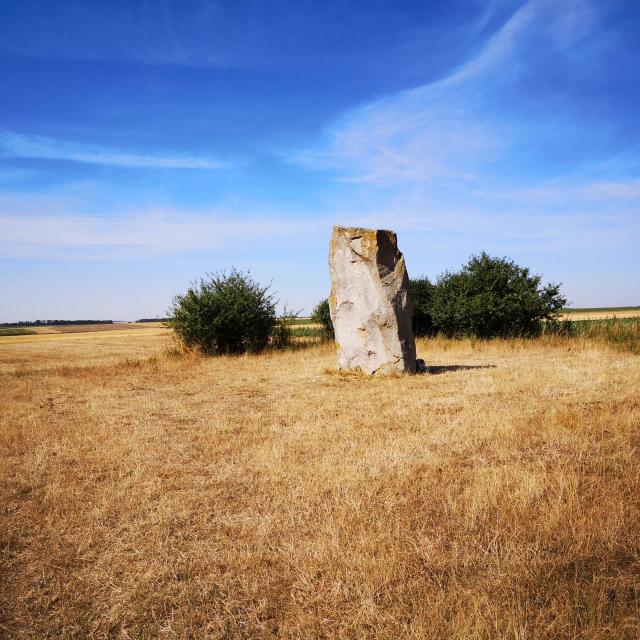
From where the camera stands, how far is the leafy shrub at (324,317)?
24.0 meters

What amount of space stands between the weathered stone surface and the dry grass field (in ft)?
11.1

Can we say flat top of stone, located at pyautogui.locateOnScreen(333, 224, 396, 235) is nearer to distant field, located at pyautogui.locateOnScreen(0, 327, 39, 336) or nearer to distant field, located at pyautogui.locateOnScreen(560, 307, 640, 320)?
distant field, located at pyautogui.locateOnScreen(560, 307, 640, 320)

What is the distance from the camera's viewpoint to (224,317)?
19094 mm

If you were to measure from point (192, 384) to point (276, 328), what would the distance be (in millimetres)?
9036

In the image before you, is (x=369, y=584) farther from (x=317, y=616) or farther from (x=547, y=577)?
(x=547, y=577)

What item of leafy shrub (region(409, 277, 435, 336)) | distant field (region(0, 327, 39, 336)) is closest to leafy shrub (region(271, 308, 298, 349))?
leafy shrub (region(409, 277, 435, 336))

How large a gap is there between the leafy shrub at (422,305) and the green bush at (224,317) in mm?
7275

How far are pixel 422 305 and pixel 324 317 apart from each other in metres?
4.80

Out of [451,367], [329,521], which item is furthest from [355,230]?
[329,521]

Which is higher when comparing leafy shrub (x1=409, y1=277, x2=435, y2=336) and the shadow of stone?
leafy shrub (x1=409, y1=277, x2=435, y2=336)

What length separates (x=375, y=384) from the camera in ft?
36.1

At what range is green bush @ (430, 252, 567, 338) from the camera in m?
20.1

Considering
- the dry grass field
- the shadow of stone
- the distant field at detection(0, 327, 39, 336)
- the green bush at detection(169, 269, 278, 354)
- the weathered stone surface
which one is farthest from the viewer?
the distant field at detection(0, 327, 39, 336)

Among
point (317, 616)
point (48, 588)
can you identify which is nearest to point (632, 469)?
point (317, 616)
